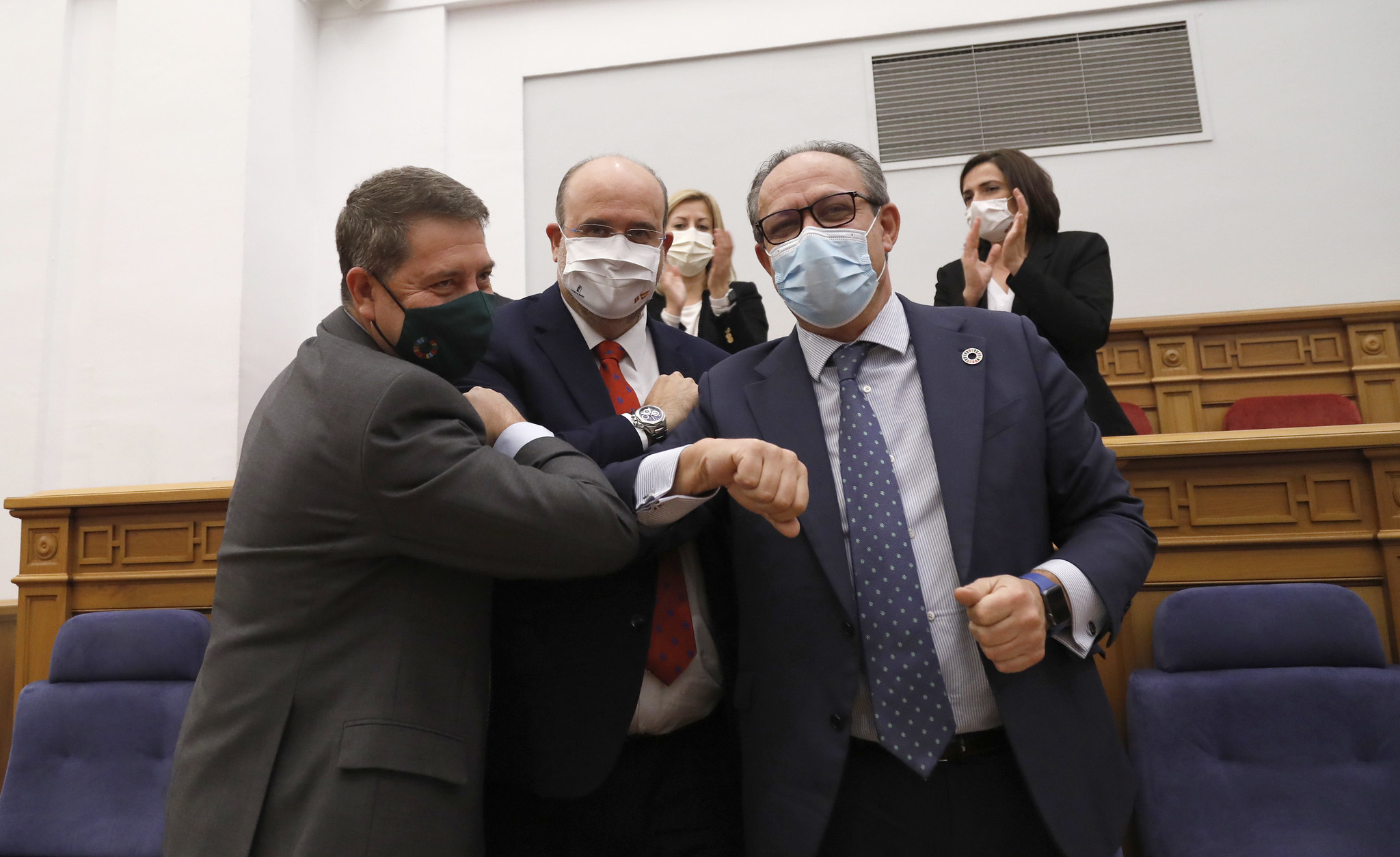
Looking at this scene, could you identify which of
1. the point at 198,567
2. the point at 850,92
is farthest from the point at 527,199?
the point at 198,567

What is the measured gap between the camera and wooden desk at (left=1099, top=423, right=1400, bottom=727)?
1820 millimetres

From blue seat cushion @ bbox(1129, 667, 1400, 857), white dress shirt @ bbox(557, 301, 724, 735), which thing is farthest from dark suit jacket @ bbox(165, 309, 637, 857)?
blue seat cushion @ bbox(1129, 667, 1400, 857)

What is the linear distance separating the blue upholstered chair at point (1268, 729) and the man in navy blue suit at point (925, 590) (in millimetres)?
634

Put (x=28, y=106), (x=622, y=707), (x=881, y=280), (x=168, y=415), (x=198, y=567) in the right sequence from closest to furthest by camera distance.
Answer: (x=622, y=707), (x=881, y=280), (x=198, y=567), (x=168, y=415), (x=28, y=106)

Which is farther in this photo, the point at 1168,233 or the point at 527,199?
the point at 527,199

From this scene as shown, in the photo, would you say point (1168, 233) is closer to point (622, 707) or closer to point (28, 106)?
point (622, 707)

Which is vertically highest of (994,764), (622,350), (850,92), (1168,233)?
(850,92)

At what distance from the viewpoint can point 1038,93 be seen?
4.78 metres

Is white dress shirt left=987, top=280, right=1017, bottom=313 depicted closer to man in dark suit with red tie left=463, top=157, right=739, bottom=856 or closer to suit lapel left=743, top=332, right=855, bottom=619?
suit lapel left=743, top=332, right=855, bottom=619

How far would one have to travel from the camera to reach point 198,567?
234 centimetres

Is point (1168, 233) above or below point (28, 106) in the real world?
below

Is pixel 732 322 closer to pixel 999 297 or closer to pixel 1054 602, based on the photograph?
pixel 999 297

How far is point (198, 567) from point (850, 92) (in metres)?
4.12

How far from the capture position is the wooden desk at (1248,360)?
12.7ft
